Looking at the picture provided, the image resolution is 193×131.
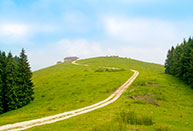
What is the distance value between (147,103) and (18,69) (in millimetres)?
33884

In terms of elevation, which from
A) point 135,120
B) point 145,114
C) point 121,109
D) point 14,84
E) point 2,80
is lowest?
point 121,109

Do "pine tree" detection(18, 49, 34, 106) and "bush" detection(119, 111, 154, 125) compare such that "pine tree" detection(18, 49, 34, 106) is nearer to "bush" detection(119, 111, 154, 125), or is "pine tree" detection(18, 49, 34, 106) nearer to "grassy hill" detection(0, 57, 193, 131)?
"grassy hill" detection(0, 57, 193, 131)

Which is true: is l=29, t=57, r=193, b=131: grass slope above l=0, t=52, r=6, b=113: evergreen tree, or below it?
below

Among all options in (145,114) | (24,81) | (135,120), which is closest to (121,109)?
(145,114)

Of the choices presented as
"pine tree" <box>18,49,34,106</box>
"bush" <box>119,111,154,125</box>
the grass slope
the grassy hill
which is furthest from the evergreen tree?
"bush" <box>119,111,154,125</box>

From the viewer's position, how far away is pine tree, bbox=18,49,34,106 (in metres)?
38.1

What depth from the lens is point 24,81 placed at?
39406 millimetres

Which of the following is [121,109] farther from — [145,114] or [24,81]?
[24,81]

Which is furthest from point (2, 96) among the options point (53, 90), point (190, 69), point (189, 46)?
point (189, 46)

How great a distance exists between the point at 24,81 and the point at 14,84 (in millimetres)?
2446

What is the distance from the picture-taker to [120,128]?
12133mm

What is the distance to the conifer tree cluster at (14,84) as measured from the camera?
36.6 meters

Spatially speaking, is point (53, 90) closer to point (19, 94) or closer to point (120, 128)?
point (19, 94)

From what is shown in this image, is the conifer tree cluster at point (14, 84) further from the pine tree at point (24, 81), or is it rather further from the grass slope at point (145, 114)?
the grass slope at point (145, 114)
